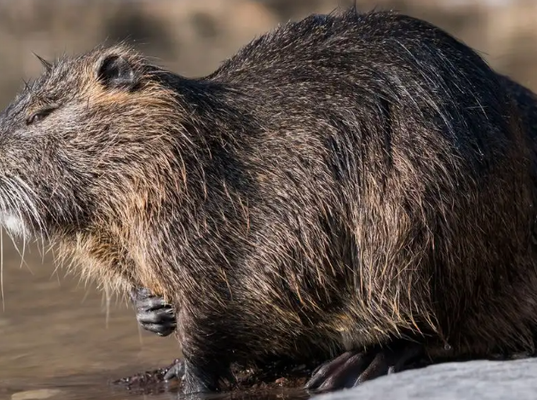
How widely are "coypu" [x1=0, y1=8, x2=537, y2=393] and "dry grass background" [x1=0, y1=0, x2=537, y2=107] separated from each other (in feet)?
21.6

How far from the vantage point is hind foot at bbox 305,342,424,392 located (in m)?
4.26

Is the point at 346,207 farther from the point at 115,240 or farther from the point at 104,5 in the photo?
the point at 104,5

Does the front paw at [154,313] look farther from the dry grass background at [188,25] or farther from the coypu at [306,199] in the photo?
the dry grass background at [188,25]

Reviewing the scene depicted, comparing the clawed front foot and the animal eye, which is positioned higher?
the animal eye

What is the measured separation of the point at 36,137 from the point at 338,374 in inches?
53.1

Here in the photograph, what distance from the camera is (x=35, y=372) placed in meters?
4.92

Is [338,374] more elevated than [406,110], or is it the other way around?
[406,110]

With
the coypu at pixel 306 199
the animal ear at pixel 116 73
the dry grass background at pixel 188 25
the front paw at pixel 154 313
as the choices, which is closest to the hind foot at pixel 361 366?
the coypu at pixel 306 199

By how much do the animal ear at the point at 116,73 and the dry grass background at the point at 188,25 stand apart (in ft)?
21.6

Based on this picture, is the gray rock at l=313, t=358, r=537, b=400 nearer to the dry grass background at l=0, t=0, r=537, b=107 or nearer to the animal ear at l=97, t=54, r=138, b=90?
the animal ear at l=97, t=54, r=138, b=90

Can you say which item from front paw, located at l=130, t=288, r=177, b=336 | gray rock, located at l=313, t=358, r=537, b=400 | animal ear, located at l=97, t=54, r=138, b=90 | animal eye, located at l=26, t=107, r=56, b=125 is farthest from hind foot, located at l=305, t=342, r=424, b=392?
animal eye, located at l=26, t=107, r=56, b=125

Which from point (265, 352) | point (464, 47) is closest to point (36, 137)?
point (265, 352)

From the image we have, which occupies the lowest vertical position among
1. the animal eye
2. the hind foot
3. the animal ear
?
the hind foot

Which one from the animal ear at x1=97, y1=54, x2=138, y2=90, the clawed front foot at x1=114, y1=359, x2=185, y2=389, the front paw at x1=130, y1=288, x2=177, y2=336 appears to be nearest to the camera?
the front paw at x1=130, y1=288, x2=177, y2=336
